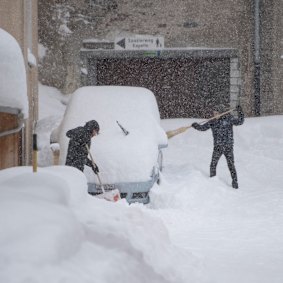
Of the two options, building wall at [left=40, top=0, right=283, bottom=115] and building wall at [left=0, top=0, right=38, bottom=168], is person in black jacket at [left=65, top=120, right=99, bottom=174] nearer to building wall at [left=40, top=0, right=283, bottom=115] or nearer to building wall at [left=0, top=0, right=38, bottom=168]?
building wall at [left=0, top=0, right=38, bottom=168]

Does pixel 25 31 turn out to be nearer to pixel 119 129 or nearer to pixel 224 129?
pixel 119 129

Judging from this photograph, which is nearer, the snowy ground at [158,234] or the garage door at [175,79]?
the snowy ground at [158,234]

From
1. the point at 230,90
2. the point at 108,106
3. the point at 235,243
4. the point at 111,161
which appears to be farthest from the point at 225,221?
the point at 230,90

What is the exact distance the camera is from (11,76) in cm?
467

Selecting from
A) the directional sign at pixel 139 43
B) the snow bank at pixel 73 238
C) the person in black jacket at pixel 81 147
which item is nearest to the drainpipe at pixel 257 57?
the directional sign at pixel 139 43

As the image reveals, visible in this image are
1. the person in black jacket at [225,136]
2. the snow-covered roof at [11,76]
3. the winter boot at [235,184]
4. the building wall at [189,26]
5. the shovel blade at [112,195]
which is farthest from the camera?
the building wall at [189,26]

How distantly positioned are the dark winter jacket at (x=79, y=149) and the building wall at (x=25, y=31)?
764 millimetres

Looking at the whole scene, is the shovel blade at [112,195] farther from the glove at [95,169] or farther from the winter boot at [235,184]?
the winter boot at [235,184]

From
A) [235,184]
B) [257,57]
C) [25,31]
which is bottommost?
[235,184]

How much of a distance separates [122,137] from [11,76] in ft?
10.8

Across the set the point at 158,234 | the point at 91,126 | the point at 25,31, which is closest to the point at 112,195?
the point at 91,126

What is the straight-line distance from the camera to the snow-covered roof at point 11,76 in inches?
181

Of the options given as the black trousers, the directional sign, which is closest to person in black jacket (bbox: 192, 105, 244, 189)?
the black trousers

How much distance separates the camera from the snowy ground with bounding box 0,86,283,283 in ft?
8.89
